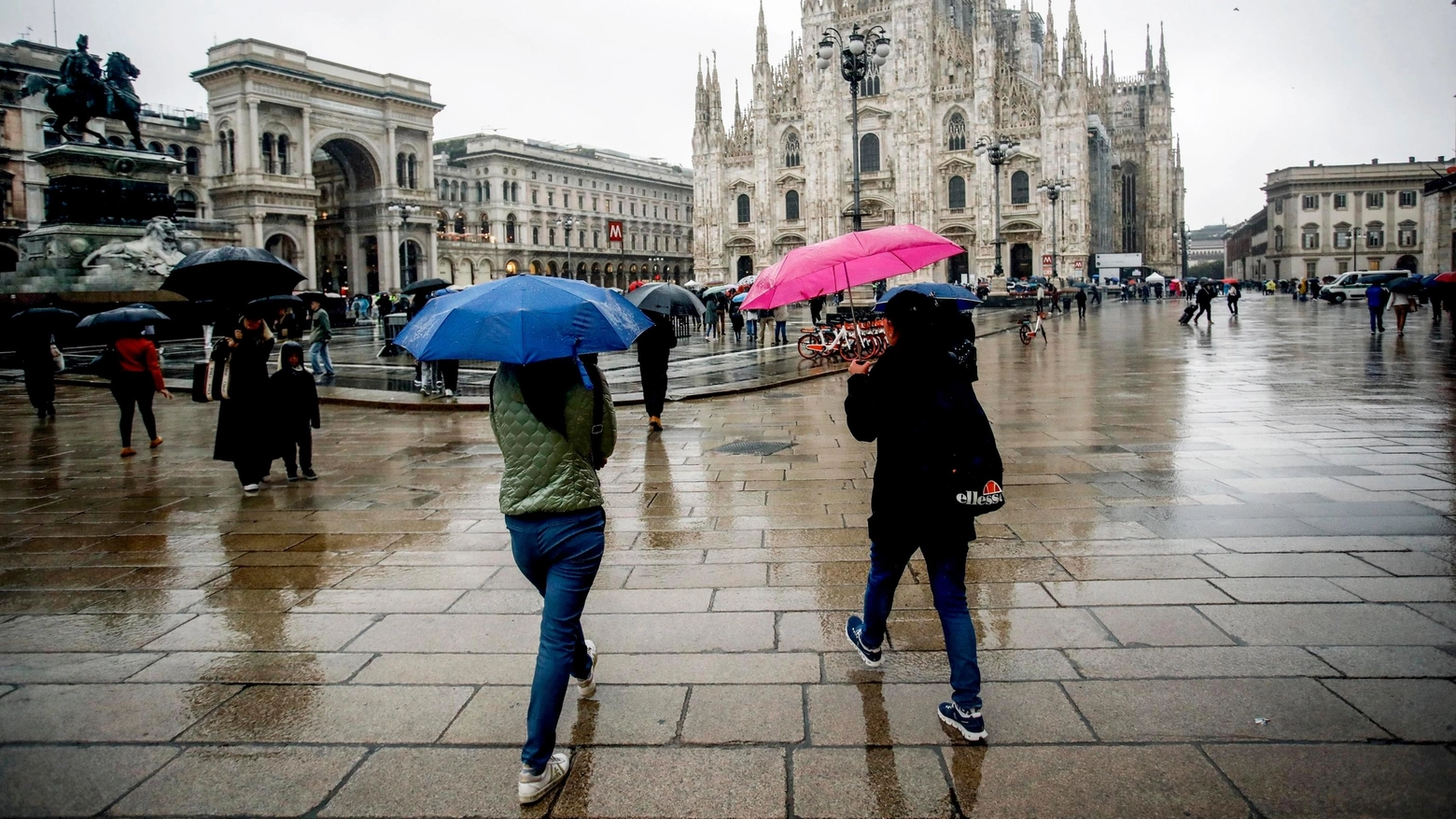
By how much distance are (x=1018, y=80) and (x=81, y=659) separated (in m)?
62.5

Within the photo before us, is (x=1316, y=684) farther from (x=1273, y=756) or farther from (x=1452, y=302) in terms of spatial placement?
(x=1452, y=302)

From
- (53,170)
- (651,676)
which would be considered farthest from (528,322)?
(53,170)

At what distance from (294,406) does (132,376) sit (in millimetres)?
2826

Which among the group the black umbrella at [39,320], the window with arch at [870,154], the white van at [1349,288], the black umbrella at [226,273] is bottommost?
the black umbrella at [39,320]

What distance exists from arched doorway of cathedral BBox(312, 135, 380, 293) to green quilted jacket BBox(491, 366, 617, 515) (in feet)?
206

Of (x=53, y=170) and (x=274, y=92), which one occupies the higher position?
(x=274, y=92)

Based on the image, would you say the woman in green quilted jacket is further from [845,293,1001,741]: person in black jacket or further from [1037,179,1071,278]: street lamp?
[1037,179,1071,278]: street lamp

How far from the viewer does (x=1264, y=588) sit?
15.3ft

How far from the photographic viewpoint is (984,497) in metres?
3.26

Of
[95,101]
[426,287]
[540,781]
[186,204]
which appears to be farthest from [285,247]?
[540,781]

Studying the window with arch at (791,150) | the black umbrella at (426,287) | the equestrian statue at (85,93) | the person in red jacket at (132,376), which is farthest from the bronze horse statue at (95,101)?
A: the window with arch at (791,150)

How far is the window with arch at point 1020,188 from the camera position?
58062 millimetres

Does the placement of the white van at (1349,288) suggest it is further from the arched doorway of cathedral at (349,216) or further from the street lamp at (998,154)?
the arched doorway of cathedral at (349,216)

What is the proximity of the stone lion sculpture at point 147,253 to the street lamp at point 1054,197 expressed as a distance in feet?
130
